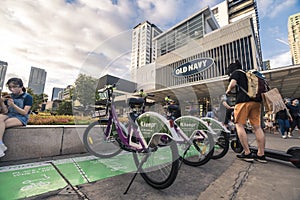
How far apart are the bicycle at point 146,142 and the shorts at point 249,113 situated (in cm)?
147

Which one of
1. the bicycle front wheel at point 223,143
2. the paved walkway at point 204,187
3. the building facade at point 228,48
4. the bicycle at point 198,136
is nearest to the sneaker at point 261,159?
the paved walkway at point 204,187

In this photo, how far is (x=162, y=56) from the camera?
2550 cm

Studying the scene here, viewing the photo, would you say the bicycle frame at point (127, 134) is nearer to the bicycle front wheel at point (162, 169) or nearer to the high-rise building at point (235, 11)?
the bicycle front wheel at point (162, 169)

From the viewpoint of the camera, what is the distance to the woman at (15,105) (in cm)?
195

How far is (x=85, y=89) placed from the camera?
3109 mm

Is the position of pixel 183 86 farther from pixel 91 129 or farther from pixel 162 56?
pixel 162 56

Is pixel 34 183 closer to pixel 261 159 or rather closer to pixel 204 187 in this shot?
pixel 204 187

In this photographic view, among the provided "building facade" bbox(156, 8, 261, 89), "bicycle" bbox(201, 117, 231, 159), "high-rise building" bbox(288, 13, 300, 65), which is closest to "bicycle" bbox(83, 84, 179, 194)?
"bicycle" bbox(201, 117, 231, 159)

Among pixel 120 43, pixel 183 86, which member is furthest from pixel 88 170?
pixel 183 86

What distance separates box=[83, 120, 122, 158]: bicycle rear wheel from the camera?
2449mm

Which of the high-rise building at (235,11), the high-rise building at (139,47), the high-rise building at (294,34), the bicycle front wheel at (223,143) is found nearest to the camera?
the bicycle front wheel at (223,143)

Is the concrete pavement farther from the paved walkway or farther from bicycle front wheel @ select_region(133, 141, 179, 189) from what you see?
bicycle front wheel @ select_region(133, 141, 179, 189)

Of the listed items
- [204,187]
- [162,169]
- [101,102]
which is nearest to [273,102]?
[204,187]

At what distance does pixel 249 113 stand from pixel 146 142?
6.35 ft
